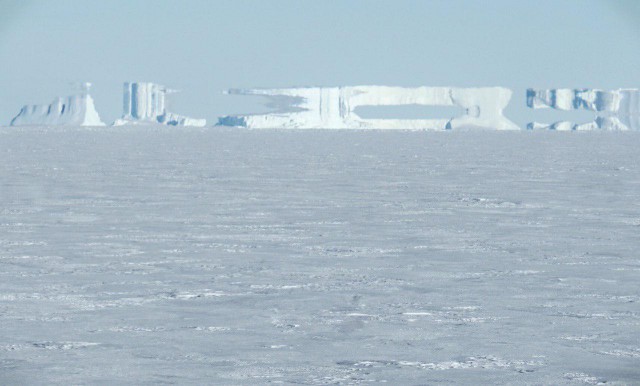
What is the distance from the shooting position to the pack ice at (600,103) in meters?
109

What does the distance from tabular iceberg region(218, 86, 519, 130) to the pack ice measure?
3801mm

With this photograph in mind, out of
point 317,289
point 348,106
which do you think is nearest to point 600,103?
point 348,106

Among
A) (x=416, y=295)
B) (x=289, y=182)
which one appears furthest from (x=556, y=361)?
(x=289, y=182)

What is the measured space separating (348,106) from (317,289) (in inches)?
4383

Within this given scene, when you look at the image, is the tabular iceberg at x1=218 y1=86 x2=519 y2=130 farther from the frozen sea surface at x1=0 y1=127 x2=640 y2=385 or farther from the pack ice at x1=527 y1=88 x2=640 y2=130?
the frozen sea surface at x1=0 y1=127 x2=640 y2=385

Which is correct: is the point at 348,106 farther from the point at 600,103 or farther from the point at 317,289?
the point at 317,289

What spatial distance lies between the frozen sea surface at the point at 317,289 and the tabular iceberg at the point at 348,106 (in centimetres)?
9975

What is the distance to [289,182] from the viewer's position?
49.9ft

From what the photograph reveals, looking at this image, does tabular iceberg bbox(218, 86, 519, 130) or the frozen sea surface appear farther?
tabular iceberg bbox(218, 86, 519, 130)

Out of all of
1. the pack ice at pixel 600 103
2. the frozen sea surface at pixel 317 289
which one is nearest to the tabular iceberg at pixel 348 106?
the pack ice at pixel 600 103

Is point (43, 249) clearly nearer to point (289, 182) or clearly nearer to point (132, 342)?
point (132, 342)

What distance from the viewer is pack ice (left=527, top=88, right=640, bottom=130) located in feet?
358

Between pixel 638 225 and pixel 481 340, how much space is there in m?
5.07

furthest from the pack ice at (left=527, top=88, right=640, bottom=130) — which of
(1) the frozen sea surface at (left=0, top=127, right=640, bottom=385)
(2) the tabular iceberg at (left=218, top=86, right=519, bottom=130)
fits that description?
(1) the frozen sea surface at (left=0, top=127, right=640, bottom=385)
